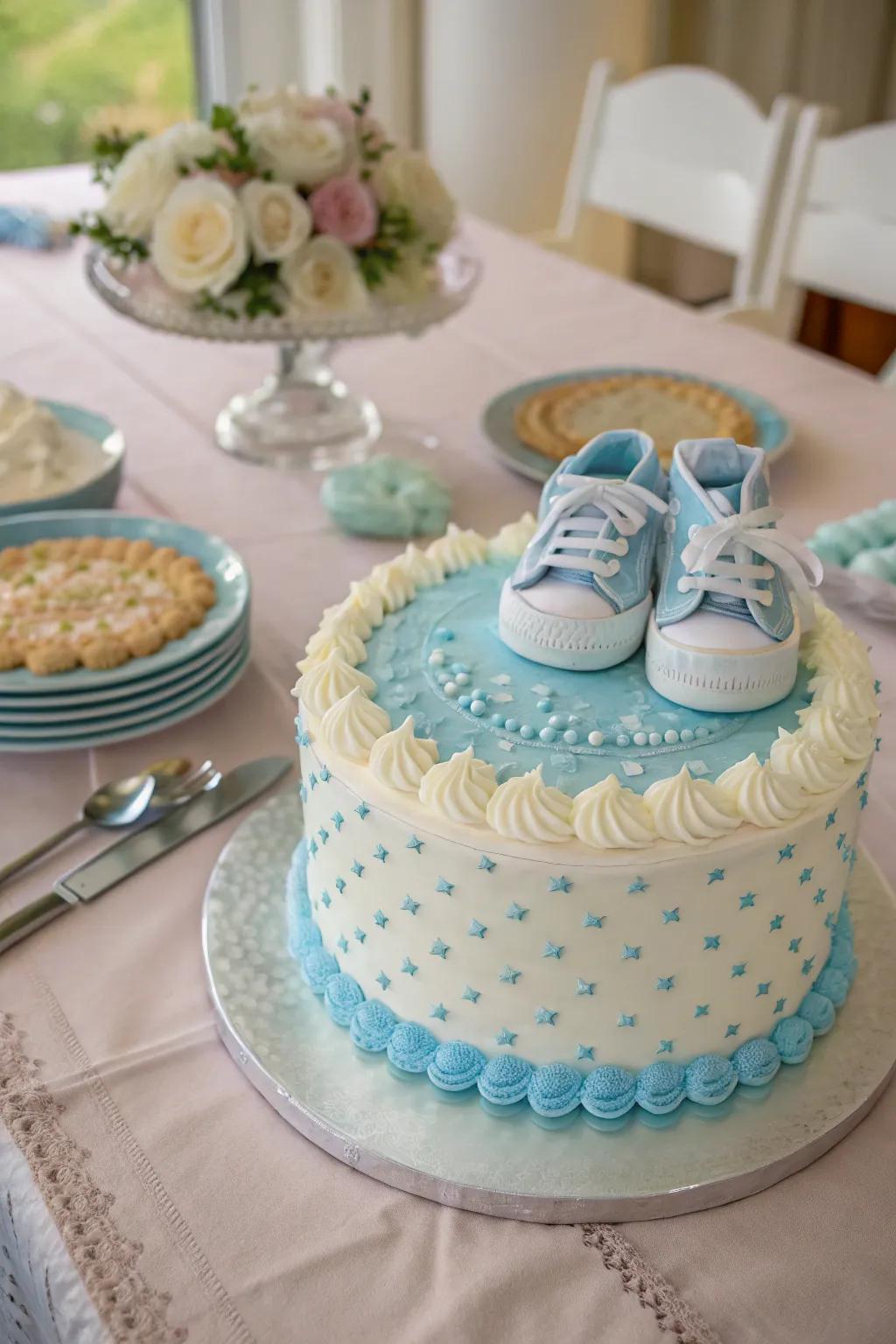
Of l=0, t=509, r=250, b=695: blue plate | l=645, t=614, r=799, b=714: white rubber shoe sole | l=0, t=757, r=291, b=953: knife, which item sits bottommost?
l=0, t=757, r=291, b=953: knife

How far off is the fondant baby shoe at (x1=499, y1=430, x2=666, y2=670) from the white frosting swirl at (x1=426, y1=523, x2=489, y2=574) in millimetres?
138

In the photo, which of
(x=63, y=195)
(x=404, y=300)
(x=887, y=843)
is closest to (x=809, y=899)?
(x=887, y=843)

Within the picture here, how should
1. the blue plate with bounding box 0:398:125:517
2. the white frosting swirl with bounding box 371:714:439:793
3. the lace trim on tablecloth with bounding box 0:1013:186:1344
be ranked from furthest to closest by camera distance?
the blue plate with bounding box 0:398:125:517
the white frosting swirl with bounding box 371:714:439:793
the lace trim on tablecloth with bounding box 0:1013:186:1344

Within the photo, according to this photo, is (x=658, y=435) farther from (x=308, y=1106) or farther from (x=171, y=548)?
(x=308, y=1106)

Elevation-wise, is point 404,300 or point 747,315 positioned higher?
point 404,300

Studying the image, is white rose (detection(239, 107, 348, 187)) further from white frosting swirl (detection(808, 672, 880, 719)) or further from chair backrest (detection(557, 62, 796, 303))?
chair backrest (detection(557, 62, 796, 303))

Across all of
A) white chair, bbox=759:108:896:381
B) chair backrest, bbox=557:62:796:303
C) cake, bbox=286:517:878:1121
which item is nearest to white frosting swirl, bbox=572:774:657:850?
cake, bbox=286:517:878:1121

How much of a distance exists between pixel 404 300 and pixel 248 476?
12.1 inches

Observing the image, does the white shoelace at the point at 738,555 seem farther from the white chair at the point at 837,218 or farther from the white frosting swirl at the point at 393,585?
Result: the white chair at the point at 837,218

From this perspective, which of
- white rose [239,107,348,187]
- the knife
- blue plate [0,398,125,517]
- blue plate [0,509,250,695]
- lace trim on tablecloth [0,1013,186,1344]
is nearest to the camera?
lace trim on tablecloth [0,1013,186,1344]

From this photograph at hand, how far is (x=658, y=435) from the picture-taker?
5.38 ft

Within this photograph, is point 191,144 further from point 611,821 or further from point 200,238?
point 611,821

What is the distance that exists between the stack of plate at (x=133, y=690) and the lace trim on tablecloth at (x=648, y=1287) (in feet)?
2.01

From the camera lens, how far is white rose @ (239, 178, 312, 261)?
5.06ft
